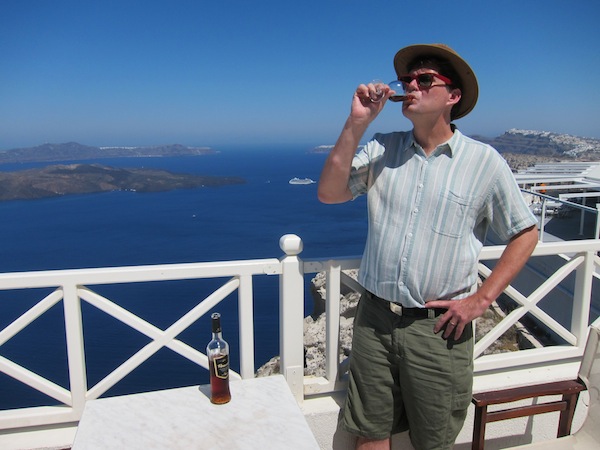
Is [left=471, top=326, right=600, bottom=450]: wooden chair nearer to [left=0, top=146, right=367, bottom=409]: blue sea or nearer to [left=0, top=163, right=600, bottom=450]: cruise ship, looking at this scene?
[left=0, top=163, right=600, bottom=450]: cruise ship

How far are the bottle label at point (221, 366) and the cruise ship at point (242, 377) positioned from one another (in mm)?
112

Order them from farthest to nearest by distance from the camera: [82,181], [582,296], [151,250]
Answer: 1. [82,181]
2. [151,250]
3. [582,296]

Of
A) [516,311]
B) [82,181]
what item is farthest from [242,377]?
[82,181]

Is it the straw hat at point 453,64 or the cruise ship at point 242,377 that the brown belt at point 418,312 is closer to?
the cruise ship at point 242,377

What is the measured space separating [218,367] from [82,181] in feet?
286

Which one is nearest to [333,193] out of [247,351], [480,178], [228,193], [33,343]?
[480,178]

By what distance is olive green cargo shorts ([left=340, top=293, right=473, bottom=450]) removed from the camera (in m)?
1.76

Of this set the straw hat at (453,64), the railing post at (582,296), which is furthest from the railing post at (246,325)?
the railing post at (582,296)

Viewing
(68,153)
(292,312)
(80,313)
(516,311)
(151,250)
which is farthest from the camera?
(68,153)

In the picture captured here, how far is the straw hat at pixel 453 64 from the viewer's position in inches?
66.7

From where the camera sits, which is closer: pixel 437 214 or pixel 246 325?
pixel 437 214

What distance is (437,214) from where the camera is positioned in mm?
1689

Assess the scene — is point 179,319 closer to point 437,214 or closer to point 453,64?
point 437,214

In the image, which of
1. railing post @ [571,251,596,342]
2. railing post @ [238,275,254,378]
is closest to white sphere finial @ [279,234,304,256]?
railing post @ [238,275,254,378]
